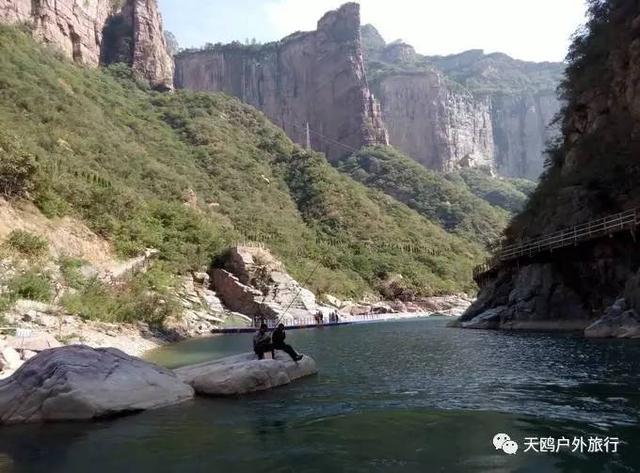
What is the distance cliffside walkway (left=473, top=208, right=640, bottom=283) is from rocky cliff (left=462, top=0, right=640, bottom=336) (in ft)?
2.74

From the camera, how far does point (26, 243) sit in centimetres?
3025

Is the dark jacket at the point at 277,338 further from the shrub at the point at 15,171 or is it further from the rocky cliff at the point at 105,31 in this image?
the rocky cliff at the point at 105,31

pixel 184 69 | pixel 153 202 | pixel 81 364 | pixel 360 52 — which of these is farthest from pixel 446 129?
pixel 81 364

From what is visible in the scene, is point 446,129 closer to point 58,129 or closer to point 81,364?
point 58,129

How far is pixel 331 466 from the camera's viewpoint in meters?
7.56

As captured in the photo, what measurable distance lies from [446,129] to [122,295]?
15728 cm

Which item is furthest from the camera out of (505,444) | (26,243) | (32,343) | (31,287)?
(26,243)

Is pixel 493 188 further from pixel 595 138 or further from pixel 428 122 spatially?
pixel 595 138

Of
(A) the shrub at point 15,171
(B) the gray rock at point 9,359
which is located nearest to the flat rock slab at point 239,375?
(B) the gray rock at point 9,359

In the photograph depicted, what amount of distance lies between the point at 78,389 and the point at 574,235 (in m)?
28.1

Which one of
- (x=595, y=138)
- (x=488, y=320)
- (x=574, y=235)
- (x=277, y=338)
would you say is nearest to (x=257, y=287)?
(x=488, y=320)

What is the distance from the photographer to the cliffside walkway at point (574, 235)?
2733 cm

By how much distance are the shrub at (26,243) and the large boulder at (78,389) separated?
67.4 feet

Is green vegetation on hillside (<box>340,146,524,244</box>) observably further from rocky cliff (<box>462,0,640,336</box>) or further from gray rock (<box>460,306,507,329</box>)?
gray rock (<box>460,306,507,329</box>)
